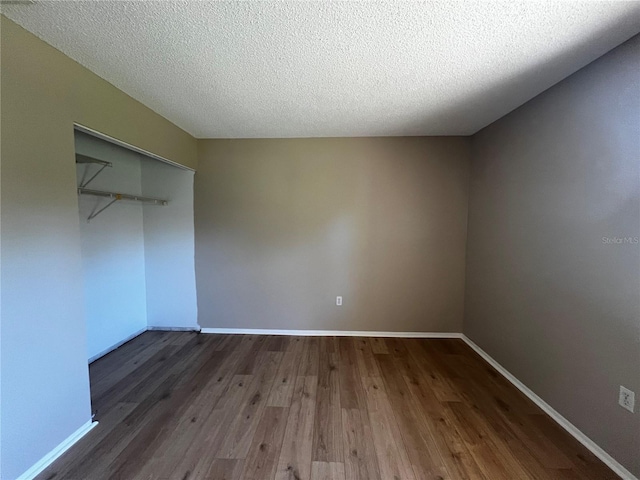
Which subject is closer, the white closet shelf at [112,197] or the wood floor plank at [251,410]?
the wood floor plank at [251,410]

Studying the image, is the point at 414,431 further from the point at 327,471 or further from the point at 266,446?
the point at 266,446

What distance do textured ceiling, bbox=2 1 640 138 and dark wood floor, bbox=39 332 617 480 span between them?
7.83ft

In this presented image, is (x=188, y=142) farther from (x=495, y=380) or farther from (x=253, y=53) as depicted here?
(x=495, y=380)

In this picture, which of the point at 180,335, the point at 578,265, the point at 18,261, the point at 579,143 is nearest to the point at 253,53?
the point at 18,261

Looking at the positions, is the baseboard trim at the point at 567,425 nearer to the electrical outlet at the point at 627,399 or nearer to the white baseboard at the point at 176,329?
the electrical outlet at the point at 627,399

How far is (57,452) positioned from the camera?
1.50 metres

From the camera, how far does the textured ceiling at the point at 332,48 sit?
1.19m

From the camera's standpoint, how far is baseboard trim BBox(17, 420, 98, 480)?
1378 mm

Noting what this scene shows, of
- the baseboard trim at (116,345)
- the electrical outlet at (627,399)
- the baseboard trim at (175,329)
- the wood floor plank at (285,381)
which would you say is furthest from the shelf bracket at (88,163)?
the electrical outlet at (627,399)

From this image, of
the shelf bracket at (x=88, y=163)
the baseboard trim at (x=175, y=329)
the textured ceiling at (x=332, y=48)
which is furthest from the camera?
the baseboard trim at (x=175, y=329)

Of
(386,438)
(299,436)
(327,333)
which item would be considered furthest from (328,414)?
(327,333)

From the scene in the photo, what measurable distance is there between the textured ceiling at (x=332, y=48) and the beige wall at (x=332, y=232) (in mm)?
842

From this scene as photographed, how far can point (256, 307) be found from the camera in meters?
3.20

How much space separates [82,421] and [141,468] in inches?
23.5
